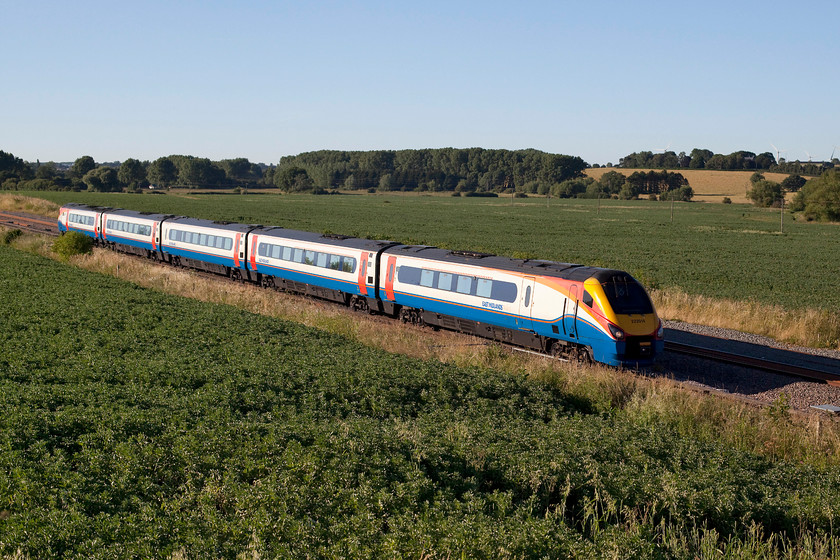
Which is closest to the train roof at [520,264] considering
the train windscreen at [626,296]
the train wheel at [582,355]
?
the train windscreen at [626,296]

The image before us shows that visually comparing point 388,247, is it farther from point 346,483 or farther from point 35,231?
point 35,231

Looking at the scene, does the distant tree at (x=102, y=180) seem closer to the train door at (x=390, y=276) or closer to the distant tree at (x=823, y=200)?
the distant tree at (x=823, y=200)

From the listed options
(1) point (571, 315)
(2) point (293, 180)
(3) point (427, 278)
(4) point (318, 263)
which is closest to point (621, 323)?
(1) point (571, 315)

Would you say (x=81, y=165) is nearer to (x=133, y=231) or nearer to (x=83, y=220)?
(x=83, y=220)

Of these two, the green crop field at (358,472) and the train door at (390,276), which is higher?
the train door at (390,276)

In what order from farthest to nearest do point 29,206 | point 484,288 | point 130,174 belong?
point 130,174, point 29,206, point 484,288

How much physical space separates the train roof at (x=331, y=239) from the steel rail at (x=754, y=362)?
1135 centimetres

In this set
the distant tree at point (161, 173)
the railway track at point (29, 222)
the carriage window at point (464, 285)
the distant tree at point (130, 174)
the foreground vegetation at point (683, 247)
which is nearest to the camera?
the carriage window at point (464, 285)

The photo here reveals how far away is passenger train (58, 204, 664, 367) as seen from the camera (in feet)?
62.8

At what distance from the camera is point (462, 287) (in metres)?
23.1

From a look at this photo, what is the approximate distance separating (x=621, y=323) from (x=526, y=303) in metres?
3.11

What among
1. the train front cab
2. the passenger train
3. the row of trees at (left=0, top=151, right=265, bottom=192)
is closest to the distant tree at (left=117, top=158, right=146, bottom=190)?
the row of trees at (left=0, top=151, right=265, bottom=192)

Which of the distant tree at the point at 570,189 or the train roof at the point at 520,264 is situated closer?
the train roof at the point at 520,264

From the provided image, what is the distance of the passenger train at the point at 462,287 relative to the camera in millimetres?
19141
